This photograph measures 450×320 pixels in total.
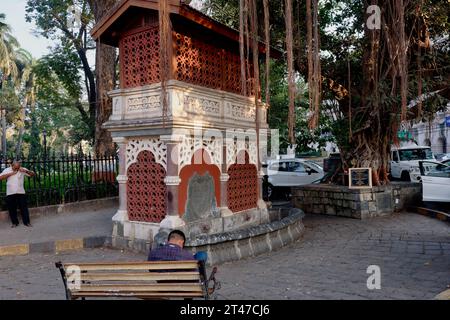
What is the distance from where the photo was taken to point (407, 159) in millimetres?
20875

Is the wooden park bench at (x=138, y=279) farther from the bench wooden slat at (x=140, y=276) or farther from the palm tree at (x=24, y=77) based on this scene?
the palm tree at (x=24, y=77)

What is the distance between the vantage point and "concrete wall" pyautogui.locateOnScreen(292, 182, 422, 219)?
11.8 metres

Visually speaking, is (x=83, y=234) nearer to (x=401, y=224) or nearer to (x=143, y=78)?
(x=143, y=78)

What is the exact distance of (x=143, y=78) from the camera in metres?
8.01

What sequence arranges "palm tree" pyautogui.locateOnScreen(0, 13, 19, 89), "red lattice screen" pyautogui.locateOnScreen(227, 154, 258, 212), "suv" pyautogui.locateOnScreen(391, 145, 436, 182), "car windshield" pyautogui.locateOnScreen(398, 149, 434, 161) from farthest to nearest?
"palm tree" pyautogui.locateOnScreen(0, 13, 19, 89), "car windshield" pyautogui.locateOnScreen(398, 149, 434, 161), "suv" pyautogui.locateOnScreen(391, 145, 436, 182), "red lattice screen" pyautogui.locateOnScreen(227, 154, 258, 212)

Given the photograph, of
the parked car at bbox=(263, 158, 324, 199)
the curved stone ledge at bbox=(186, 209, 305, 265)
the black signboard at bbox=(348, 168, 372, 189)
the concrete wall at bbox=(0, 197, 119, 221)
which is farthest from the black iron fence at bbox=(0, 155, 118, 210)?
the black signboard at bbox=(348, 168, 372, 189)

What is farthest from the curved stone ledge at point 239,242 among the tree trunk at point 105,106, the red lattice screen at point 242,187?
the tree trunk at point 105,106

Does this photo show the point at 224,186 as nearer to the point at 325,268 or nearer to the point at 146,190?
the point at 146,190

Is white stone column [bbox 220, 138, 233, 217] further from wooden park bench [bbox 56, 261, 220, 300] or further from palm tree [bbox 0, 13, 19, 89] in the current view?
palm tree [bbox 0, 13, 19, 89]

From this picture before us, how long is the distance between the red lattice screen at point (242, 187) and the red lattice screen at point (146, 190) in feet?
6.30

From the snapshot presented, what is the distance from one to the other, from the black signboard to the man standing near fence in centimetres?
904

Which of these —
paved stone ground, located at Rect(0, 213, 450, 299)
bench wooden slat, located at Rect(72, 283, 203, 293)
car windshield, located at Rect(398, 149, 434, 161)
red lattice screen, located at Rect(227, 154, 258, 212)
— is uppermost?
car windshield, located at Rect(398, 149, 434, 161)

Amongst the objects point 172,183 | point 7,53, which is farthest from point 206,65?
point 7,53

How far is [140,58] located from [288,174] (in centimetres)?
1137
